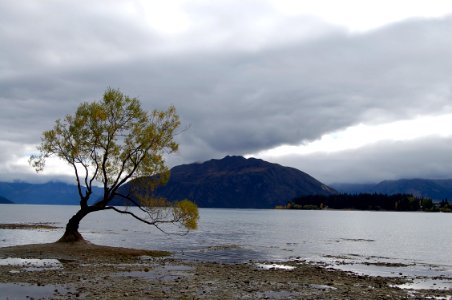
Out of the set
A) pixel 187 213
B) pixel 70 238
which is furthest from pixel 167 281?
pixel 70 238

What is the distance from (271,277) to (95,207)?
2906cm

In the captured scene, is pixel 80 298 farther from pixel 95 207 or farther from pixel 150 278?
pixel 95 207

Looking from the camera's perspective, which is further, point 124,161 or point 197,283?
point 124,161

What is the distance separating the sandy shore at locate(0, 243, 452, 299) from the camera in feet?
99.3

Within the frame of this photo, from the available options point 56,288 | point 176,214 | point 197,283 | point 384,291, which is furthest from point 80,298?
point 176,214

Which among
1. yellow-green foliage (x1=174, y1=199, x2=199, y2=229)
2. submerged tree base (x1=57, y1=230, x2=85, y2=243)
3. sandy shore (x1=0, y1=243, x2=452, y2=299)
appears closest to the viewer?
sandy shore (x1=0, y1=243, x2=452, y2=299)

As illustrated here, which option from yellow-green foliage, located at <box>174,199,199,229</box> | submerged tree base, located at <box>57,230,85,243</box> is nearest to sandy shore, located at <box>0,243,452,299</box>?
submerged tree base, located at <box>57,230,85,243</box>

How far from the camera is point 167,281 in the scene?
117 feet

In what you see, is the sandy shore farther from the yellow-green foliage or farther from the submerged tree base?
the yellow-green foliage

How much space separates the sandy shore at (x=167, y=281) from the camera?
30.3 metres

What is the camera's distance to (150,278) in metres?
37.1

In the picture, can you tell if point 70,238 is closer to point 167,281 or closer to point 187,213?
point 187,213

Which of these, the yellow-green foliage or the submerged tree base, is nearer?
the submerged tree base

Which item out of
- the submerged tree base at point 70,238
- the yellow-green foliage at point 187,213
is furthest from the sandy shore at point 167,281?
the yellow-green foliage at point 187,213
